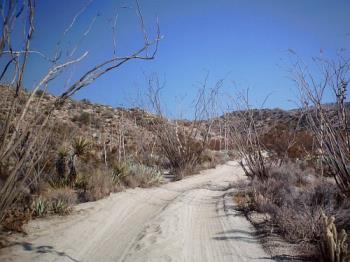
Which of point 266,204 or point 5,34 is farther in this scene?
point 266,204

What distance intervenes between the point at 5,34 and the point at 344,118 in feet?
20.0

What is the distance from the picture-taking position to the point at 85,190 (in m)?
9.24

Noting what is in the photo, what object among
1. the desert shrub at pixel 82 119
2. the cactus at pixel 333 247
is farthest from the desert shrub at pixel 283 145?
the desert shrub at pixel 82 119

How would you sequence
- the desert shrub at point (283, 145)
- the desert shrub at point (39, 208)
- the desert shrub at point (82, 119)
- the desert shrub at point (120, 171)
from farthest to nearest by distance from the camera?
the desert shrub at point (82, 119) → the desert shrub at point (283, 145) → the desert shrub at point (120, 171) → the desert shrub at point (39, 208)

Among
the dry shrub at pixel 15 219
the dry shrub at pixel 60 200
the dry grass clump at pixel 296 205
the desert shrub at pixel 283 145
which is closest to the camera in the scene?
the dry grass clump at pixel 296 205

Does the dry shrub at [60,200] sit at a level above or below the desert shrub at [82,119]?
below

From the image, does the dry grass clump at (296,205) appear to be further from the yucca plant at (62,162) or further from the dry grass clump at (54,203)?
the yucca plant at (62,162)

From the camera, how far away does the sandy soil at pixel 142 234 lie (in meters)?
5.09

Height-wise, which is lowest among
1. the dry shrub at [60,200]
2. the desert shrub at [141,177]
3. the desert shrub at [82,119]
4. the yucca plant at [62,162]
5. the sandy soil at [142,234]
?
the sandy soil at [142,234]

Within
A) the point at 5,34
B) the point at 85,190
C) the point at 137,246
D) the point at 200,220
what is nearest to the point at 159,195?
the point at 85,190

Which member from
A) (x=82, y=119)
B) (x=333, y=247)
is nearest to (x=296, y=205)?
(x=333, y=247)

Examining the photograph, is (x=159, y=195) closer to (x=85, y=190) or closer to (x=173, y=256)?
(x=85, y=190)

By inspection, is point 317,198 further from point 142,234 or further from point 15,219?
point 15,219

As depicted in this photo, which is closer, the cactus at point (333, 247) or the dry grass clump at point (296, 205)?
the cactus at point (333, 247)
